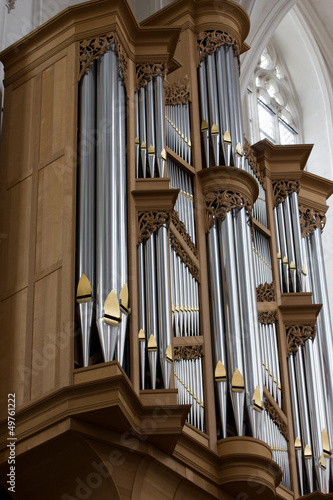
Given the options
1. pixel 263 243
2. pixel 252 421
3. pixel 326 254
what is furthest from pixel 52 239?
pixel 326 254

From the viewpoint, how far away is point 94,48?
1004cm

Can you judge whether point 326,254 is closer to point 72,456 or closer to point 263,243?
point 263,243

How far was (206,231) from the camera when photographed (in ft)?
34.4

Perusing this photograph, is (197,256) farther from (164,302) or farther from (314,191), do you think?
(314,191)

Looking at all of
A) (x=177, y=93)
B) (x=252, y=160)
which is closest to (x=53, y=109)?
(x=177, y=93)

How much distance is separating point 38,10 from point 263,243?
3.80 meters

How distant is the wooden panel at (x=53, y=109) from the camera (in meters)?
9.63

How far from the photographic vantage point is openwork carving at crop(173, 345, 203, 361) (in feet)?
30.5

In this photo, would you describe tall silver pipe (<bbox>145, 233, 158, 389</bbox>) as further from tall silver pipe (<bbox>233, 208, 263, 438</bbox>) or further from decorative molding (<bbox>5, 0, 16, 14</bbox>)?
decorative molding (<bbox>5, 0, 16, 14</bbox>)

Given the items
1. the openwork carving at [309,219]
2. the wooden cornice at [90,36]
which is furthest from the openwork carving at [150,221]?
the openwork carving at [309,219]

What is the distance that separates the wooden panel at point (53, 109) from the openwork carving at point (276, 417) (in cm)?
326

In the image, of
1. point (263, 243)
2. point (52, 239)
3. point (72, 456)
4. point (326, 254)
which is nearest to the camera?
point (72, 456)

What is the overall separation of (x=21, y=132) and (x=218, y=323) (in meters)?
2.70

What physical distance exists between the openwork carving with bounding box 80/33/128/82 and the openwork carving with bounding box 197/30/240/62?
1892 mm
